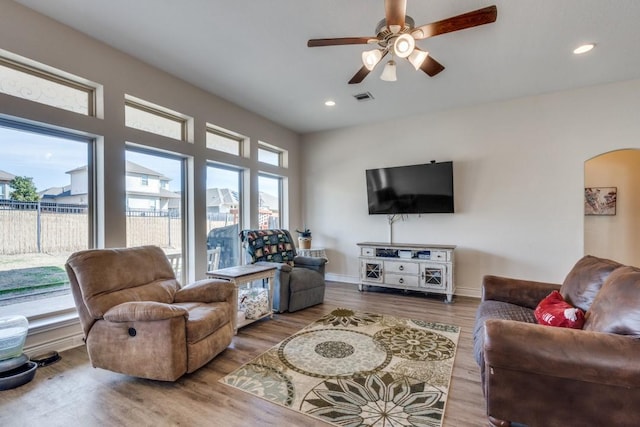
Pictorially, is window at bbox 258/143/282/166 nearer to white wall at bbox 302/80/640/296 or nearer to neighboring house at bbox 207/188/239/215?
neighboring house at bbox 207/188/239/215

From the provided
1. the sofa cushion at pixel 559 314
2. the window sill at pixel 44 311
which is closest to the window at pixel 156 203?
the window sill at pixel 44 311

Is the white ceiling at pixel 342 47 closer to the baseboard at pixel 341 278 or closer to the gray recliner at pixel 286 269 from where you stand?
the gray recliner at pixel 286 269

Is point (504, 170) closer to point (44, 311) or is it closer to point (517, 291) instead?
point (517, 291)

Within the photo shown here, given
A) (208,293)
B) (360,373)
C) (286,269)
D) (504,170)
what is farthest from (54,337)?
(504,170)

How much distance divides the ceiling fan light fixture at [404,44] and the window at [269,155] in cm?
346

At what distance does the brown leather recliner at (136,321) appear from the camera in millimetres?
2090

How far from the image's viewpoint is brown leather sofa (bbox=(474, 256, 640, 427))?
1388 mm

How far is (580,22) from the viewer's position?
8.34ft

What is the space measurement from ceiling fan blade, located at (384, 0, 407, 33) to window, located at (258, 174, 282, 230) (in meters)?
3.62

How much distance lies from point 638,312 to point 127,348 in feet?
10.3

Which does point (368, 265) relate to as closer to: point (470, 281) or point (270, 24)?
point (470, 281)

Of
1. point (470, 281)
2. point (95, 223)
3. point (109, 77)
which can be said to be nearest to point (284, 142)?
point (109, 77)

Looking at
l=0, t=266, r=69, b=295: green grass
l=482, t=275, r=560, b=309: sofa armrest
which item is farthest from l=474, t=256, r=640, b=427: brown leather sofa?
l=0, t=266, r=69, b=295: green grass

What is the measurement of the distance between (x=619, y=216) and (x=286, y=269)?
5585 mm
